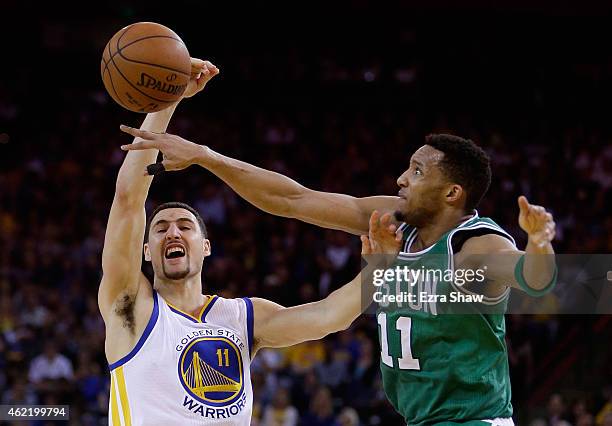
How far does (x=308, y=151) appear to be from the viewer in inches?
542

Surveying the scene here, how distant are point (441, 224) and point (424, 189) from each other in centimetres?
18

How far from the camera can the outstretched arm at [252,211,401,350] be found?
3904mm

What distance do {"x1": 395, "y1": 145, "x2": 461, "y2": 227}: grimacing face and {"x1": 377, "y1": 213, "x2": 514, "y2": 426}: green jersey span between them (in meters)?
0.18

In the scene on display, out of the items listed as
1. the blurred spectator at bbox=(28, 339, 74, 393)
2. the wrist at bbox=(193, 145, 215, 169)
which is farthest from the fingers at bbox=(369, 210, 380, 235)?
the blurred spectator at bbox=(28, 339, 74, 393)

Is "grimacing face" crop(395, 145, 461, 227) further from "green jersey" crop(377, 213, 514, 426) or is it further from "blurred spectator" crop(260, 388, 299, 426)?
"blurred spectator" crop(260, 388, 299, 426)

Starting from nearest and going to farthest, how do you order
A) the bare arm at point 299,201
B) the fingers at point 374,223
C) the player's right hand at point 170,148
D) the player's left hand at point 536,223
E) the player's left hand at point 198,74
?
the player's left hand at point 536,223 < the fingers at point 374,223 < the player's right hand at point 170,148 < the bare arm at point 299,201 < the player's left hand at point 198,74

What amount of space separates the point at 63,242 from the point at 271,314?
7518 mm

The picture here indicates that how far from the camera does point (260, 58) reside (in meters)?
15.8

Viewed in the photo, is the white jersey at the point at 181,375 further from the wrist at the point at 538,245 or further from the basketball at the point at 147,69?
the wrist at the point at 538,245

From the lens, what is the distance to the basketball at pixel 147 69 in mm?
4324

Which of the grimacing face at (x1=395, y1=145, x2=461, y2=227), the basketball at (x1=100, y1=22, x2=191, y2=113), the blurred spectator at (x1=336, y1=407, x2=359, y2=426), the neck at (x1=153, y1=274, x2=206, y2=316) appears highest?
the basketball at (x1=100, y1=22, x2=191, y2=113)

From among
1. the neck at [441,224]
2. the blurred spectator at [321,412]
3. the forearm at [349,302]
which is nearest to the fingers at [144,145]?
the forearm at [349,302]

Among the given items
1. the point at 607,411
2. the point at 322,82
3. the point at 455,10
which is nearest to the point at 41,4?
the point at 322,82

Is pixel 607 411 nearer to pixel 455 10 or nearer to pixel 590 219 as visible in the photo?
pixel 590 219
